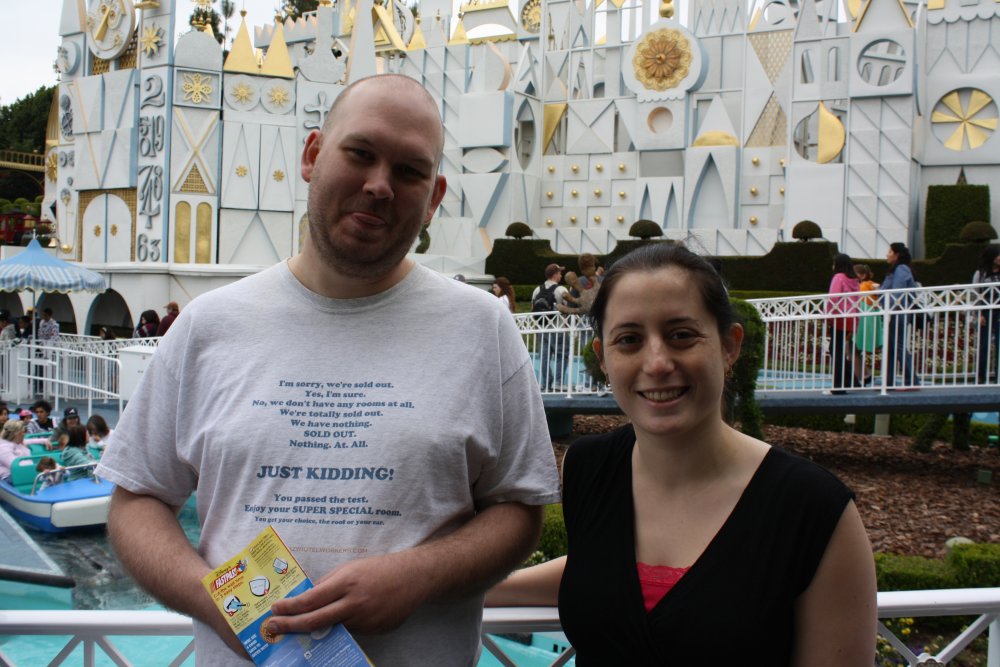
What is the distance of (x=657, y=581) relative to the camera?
5.79 feet

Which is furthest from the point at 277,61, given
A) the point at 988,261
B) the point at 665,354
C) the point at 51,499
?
the point at 665,354

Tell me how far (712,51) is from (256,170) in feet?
54.2

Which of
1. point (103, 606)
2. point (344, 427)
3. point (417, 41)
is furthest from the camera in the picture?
point (417, 41)

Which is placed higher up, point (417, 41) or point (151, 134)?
point (417, 41)

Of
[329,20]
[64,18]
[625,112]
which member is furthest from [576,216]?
[64,18]

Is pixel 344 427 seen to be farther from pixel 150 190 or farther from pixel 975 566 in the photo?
pixel 150 190

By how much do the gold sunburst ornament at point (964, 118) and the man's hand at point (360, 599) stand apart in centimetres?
2491

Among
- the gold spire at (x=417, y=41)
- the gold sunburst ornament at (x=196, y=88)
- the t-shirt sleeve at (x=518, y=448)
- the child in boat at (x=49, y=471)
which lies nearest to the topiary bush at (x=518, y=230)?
the gold sunburst ornament at (x=196, y=88)

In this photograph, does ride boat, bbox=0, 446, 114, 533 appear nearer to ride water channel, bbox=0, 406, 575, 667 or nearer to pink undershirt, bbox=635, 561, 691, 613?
ride water channel, bbox=0, 406, 575, 667

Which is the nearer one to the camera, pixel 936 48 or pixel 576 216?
pixel 936 48

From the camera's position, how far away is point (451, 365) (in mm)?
1831

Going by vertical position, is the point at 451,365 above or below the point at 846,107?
below

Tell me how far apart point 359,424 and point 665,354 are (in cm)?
63

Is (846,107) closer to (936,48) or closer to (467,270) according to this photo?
(936,48)
